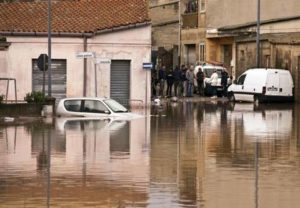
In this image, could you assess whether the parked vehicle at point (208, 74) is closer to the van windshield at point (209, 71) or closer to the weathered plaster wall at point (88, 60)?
the van windshield at point (209, 71)

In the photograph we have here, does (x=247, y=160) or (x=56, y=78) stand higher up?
(x=56, y=78)

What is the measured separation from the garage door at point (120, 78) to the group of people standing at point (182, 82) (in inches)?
412

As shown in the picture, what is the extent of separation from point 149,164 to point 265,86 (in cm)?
3058

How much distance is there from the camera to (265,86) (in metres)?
49.0

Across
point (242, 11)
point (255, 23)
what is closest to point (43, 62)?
point (255, 23)

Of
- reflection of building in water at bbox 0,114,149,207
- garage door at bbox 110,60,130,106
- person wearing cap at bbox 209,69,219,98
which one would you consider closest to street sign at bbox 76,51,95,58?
garage door at bbox 110,60,130,106

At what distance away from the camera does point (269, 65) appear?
55.8 meters

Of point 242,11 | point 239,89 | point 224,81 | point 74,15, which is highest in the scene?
point 242,11

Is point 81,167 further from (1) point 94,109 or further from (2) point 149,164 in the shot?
(1) point 94,109

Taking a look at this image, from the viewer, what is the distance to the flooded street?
14.1 metres

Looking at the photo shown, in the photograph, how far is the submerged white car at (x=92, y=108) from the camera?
34.9 metres

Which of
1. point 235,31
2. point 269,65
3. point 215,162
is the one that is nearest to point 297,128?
point 215,162

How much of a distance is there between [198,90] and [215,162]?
39044 mm

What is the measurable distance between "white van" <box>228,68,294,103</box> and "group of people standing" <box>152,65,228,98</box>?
17.9 feet
